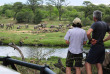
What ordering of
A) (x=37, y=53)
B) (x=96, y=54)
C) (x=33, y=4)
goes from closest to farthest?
(x=96, y=54) → (x=37, y=53) → (x=33, y=4)

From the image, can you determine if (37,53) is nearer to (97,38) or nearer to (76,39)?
(76,39)

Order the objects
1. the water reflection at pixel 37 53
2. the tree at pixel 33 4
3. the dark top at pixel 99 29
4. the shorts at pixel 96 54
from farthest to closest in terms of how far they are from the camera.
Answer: the tree at pixel 33 4 → the water reflection at pixel 37 53 → the shorts at pixel 96 54 → the dark top at pixel 99 29

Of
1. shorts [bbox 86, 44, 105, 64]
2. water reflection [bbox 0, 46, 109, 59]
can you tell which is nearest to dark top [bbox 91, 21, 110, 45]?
shorts [bbox 86, 44, 105, 64]

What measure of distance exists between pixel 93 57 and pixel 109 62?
951mm

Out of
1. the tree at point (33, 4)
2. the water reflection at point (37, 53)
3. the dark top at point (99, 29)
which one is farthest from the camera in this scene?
the tree at point (33, 4)

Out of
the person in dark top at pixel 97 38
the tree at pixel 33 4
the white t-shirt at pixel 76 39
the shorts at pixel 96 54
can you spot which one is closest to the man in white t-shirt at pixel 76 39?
the white t-shirt at pixel 76 39

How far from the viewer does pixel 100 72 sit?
526cm

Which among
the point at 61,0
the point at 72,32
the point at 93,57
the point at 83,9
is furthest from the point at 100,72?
the point at 61,0

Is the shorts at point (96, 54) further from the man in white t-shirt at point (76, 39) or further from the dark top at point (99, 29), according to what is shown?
the man in white t-shirt at point (76, 39)

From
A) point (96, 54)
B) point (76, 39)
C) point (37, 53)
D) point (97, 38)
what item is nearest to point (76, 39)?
point (76, 39)

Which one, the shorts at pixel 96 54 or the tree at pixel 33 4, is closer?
the shorts at pixel 96 54

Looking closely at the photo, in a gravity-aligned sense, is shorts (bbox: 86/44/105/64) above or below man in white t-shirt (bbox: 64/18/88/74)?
below

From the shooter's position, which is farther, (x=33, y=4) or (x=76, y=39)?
(x=33, y=4)

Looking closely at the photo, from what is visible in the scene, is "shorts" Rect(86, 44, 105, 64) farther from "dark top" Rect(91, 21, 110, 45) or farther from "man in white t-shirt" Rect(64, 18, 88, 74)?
"man in white t-shirt" Rect(64, 18, 88, 74)
